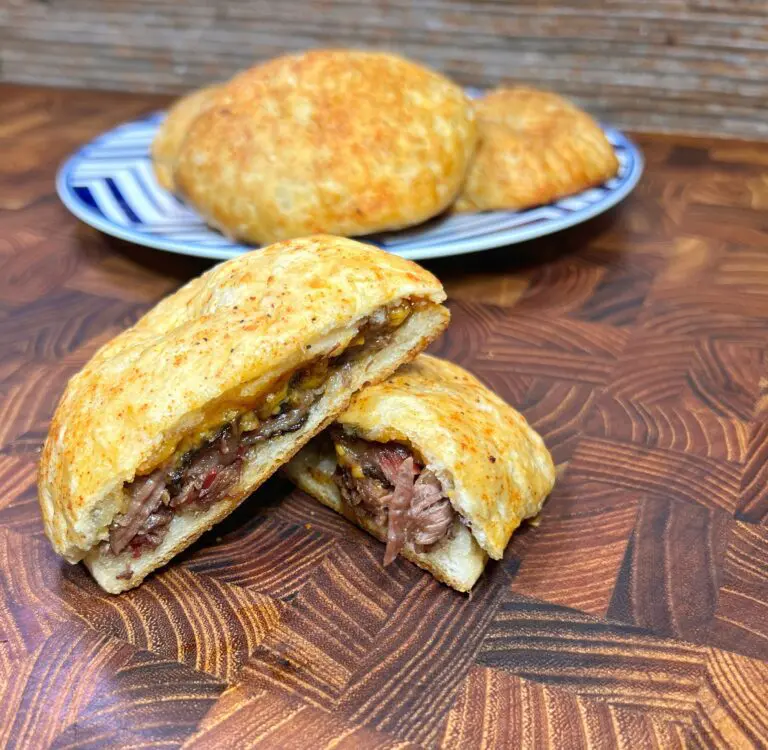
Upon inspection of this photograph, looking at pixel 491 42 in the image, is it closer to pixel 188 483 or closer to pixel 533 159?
pixel 533 159

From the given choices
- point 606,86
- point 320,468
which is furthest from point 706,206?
point 320,468

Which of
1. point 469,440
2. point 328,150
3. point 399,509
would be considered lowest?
point 399,509

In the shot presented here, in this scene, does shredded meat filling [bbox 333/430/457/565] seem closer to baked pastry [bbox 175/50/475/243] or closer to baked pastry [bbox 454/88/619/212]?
baked pastry [bbox 175/50/475/243]

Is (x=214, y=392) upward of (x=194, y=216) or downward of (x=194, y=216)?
upward

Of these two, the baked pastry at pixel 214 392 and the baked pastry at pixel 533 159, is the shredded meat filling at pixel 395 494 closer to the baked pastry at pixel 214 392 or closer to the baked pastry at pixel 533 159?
the baked pastry at pixel 214 392

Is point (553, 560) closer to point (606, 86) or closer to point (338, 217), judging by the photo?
point (338, 217)

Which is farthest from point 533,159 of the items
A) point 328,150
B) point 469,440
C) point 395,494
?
point 395,494
